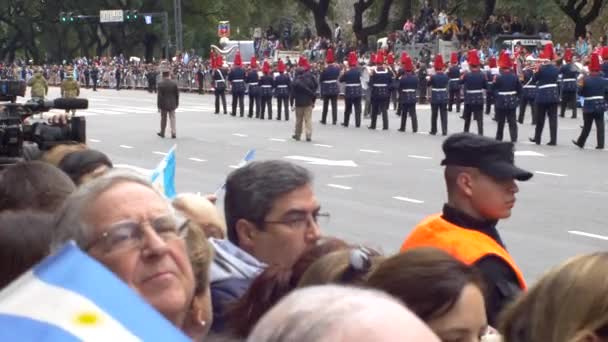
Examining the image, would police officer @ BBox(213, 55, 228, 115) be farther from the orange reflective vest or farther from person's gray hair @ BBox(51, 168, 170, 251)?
person's gray hair @ BBox(51, 168, 170, 251)

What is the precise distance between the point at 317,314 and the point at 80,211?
1497 millimetres

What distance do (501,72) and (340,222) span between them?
13.7m

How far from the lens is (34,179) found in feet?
15.4

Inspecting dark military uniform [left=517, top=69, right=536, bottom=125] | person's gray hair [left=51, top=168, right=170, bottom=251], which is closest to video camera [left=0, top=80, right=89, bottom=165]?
person's gray hair [left=51, top=168, right=170, bottom=251]

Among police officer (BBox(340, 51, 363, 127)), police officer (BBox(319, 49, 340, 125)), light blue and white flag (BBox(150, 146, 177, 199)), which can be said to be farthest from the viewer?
police officer (BBox(319, 49, 340, 125))

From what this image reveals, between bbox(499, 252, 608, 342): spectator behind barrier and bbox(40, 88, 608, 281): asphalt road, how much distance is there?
142cm

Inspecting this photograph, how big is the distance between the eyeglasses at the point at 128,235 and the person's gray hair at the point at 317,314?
115 cm

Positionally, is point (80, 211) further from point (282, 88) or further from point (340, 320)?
point (282, 88)

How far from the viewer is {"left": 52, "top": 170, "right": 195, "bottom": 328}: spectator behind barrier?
2.96 m

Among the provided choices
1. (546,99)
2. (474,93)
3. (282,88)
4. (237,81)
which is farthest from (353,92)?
(546,99)

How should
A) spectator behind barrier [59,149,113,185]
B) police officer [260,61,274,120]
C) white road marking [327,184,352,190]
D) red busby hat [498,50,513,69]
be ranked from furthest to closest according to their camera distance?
police officer [260,61,274,120] < red busby hat [498,50,513,69] < white road marking [327,184,352,190] < spectator behind barrier [59,149,113,185]

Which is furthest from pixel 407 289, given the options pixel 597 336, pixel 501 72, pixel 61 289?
pixel 501 72

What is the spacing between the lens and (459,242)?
4.63 metres

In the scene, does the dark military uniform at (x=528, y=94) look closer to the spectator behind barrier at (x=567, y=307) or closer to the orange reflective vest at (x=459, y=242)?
the orange reflective vest at (x=459, y=242)
